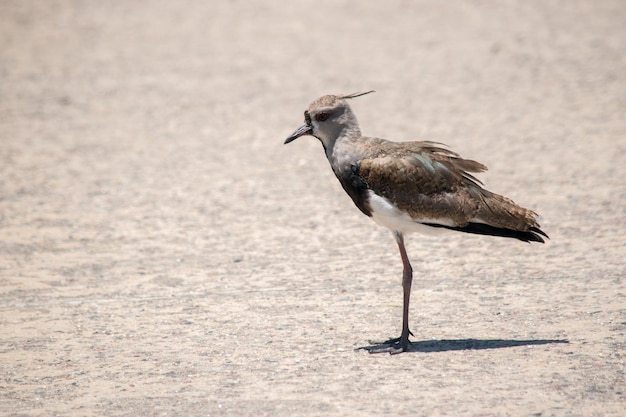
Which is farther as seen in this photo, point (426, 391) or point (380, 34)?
point (380, 34)

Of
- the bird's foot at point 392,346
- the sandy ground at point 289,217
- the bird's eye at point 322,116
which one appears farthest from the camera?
the bird's eye at point 322,116

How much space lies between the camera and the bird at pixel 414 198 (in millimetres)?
6148

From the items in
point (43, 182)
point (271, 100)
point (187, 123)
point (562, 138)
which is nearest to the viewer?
point (43, 182)

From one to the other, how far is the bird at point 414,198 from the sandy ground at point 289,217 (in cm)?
69

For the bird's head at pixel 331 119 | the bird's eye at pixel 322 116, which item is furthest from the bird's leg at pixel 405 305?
the bird's eye at pixel 322 116

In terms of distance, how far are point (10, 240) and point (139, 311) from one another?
224cm

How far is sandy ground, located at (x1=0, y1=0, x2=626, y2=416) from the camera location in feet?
18.8

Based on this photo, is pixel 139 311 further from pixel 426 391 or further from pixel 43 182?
pixel 43 182

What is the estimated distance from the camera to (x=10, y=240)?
8.67 meters

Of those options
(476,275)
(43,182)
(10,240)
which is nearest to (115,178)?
(43,182)

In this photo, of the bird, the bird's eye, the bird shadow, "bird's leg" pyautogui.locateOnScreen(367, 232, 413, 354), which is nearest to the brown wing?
the bird

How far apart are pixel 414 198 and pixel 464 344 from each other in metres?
0.99

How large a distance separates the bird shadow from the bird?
62mm

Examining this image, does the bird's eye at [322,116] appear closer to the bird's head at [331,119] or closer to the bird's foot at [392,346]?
the bird's head at [331,119]
